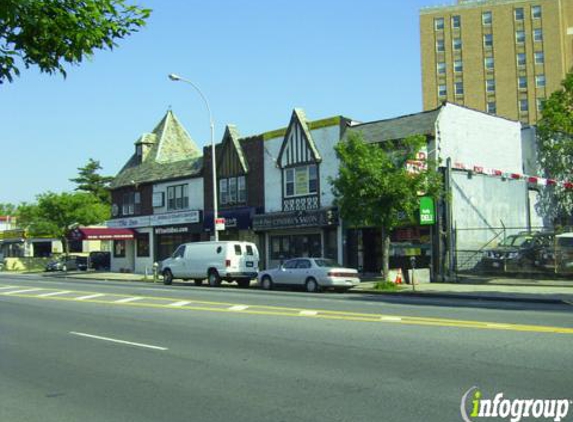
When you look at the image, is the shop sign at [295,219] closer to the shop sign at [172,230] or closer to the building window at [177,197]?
the shop sign at [172,230]

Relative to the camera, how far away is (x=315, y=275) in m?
23.1

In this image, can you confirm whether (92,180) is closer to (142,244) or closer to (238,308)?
(142,244)

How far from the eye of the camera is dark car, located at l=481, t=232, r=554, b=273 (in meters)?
24.2

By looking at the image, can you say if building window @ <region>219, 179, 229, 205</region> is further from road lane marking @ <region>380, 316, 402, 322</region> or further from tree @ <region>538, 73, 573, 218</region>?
road lane marking @ <region>380, 316, 402, 322</region>

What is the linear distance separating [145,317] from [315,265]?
9450 millimetres

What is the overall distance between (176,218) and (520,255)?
21.5m

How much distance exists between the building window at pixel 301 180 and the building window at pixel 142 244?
13.8m

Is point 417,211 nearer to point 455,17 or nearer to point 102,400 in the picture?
point 102,400

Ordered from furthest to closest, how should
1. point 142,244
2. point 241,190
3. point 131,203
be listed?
point 131,203 < point 142,244 < point 241,190

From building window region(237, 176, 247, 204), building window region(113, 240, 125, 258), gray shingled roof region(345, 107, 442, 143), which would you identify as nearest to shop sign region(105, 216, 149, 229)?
building window region(113, 240, 125, 258)

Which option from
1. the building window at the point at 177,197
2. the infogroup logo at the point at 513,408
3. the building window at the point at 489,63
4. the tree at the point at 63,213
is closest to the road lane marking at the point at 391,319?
the infogroup logo at the point at 513,408

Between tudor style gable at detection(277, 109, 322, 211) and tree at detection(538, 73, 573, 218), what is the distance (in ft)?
44.2

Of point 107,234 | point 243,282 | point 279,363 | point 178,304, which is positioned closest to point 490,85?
point 107,234

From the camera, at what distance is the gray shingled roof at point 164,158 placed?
4031 centimetres
